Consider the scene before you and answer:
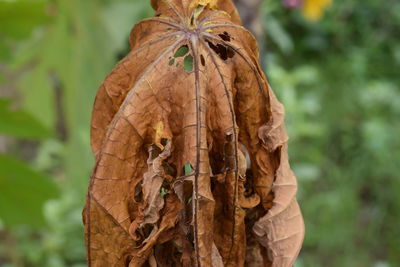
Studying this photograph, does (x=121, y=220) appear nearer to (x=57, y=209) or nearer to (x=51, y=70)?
(x=51, y=70)

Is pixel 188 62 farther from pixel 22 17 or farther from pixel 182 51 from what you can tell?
Result: pixel 22 17

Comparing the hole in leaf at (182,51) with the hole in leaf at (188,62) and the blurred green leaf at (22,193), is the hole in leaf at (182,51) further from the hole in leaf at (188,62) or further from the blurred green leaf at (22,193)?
the blurred green leaf at (22,193)

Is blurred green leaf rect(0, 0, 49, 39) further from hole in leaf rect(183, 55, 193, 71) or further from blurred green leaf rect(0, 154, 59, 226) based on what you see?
hole in leaf rect(183, 55, 193, 71)

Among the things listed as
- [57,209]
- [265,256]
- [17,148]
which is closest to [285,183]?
[265,256]

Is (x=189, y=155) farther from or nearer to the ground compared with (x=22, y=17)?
nearer to the ground

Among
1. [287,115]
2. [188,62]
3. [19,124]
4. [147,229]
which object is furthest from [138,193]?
[287,115]

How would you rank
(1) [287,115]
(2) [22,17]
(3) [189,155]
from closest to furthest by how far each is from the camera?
(3) [189,155], (2) [22,17], (1) [287,115]

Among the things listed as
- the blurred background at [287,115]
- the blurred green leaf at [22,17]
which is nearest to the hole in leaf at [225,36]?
the blurred background at [287,115]

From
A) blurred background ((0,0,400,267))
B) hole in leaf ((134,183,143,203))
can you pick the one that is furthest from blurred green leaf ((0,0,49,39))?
hole in leaf ((134,183,143,203))
